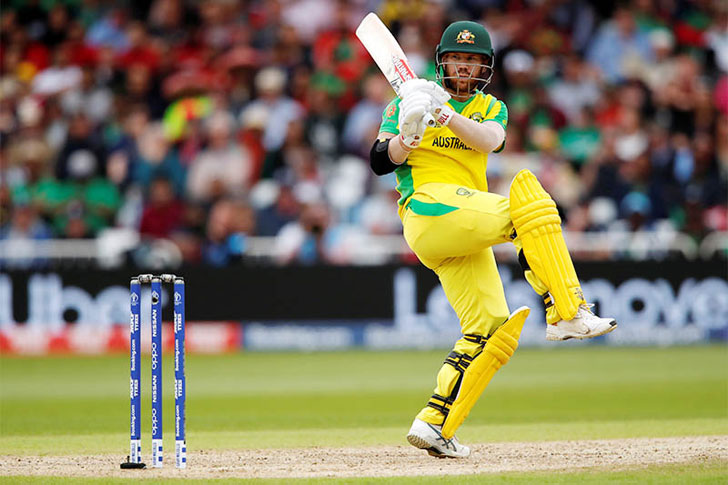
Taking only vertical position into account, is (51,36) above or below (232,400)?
above

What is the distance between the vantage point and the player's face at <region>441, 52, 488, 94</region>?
528 centimetres

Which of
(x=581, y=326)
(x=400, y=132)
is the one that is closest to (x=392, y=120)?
(x=400, y=132)

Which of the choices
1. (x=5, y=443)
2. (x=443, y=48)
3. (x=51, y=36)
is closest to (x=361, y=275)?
(x=51, y=36)

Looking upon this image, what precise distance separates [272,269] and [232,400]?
11.9 ft

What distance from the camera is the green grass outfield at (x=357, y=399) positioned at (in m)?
6.69

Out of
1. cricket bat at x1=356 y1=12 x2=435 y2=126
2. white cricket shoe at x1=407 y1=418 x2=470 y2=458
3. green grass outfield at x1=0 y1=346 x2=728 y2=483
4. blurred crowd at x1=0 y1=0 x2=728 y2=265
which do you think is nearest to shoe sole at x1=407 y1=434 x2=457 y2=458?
white cricket shoe at x1=407 y1=418 x2=470 y2=458

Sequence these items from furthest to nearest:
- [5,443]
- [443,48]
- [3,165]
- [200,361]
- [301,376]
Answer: [3,165] → [200,361] → [301,376] → [5,443] → [443,48]

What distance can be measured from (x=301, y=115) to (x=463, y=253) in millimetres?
8466

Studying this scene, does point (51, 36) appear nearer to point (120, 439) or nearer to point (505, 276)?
Answer: point (505, 276)

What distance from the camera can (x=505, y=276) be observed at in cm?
1270

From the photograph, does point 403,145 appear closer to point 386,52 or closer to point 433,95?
point 433,95

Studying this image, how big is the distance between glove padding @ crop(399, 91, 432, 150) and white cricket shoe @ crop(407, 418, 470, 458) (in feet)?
4.15

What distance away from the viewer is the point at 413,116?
4871 millimetres

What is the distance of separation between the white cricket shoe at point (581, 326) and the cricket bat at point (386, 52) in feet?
4.15
